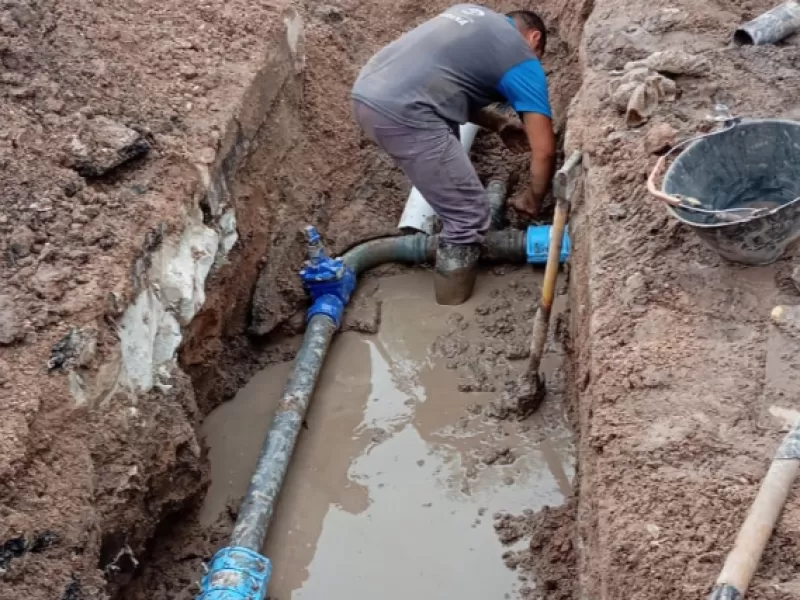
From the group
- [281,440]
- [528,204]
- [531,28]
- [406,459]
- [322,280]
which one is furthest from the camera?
[528,204]

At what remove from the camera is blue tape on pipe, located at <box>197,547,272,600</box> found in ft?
10.1

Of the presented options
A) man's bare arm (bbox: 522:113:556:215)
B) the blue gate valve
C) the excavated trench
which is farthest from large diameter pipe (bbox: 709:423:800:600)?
the blue gate valve

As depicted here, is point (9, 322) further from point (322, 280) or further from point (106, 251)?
point (322, 280)

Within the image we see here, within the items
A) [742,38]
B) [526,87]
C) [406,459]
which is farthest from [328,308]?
[742,38]

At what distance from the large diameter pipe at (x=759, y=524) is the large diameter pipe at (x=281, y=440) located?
6.28ft

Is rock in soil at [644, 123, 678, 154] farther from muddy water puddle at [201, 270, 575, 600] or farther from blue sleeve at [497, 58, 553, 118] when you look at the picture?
muddy water puddle at [201, 270, 575, 600]

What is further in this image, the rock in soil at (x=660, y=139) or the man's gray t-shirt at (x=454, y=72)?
the man's gray t-shirt at (x=454, y=72)

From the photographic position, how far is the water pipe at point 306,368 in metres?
3.18

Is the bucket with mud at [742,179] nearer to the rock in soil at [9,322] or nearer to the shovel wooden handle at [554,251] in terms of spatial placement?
the shovel wooden handle at [554,251]

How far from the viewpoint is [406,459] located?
3.90m

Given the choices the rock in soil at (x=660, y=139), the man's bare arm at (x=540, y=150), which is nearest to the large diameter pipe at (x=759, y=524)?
the rock in soil at (x=660, y=139)

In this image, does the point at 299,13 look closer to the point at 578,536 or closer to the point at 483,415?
the point at 483,415

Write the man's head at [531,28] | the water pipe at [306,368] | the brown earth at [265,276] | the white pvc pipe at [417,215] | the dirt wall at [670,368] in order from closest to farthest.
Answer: the dirt wall at [670,368]
the brown earth at [265,276]
the water pipe at [306,368]
the man's head at [531,28]
the white pvc pipe at [417,215]

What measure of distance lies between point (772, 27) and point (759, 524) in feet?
9.10
